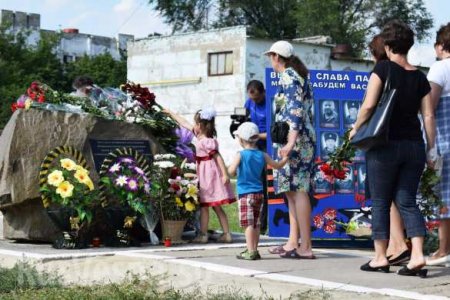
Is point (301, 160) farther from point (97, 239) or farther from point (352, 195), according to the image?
point (97, 239)

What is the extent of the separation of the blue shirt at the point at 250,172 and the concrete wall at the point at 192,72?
2896cm

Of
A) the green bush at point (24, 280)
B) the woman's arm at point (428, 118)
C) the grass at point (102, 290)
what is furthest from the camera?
the green bush at point (24, 280)

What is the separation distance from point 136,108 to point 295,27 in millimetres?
44282

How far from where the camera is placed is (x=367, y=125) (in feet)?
20.3

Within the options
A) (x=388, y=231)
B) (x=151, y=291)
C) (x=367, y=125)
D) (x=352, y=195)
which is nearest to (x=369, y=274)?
(x=388, y=231)

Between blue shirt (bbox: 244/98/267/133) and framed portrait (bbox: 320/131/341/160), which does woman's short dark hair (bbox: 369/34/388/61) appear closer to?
framed portrait (bbox: 320/131/341/160)

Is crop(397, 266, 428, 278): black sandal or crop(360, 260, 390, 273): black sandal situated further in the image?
crop(360, 260, 390, 273): black sandal

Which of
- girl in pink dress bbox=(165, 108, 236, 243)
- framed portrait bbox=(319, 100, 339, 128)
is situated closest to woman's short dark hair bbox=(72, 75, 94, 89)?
girl in pink dress bbox=(165, 108, 236, 243)

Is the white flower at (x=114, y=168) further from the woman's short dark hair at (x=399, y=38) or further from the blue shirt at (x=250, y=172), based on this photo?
the woman's short dark hair at (x=399, y=38)

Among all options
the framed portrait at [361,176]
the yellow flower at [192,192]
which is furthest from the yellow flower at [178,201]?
the framed portrait at [361,176]

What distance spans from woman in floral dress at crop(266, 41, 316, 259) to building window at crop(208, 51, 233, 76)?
2958 centimetres

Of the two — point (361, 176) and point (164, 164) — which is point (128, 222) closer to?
point (164, 164)

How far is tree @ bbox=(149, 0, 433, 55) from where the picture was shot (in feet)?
161

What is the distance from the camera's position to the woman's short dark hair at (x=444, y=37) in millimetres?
6875
